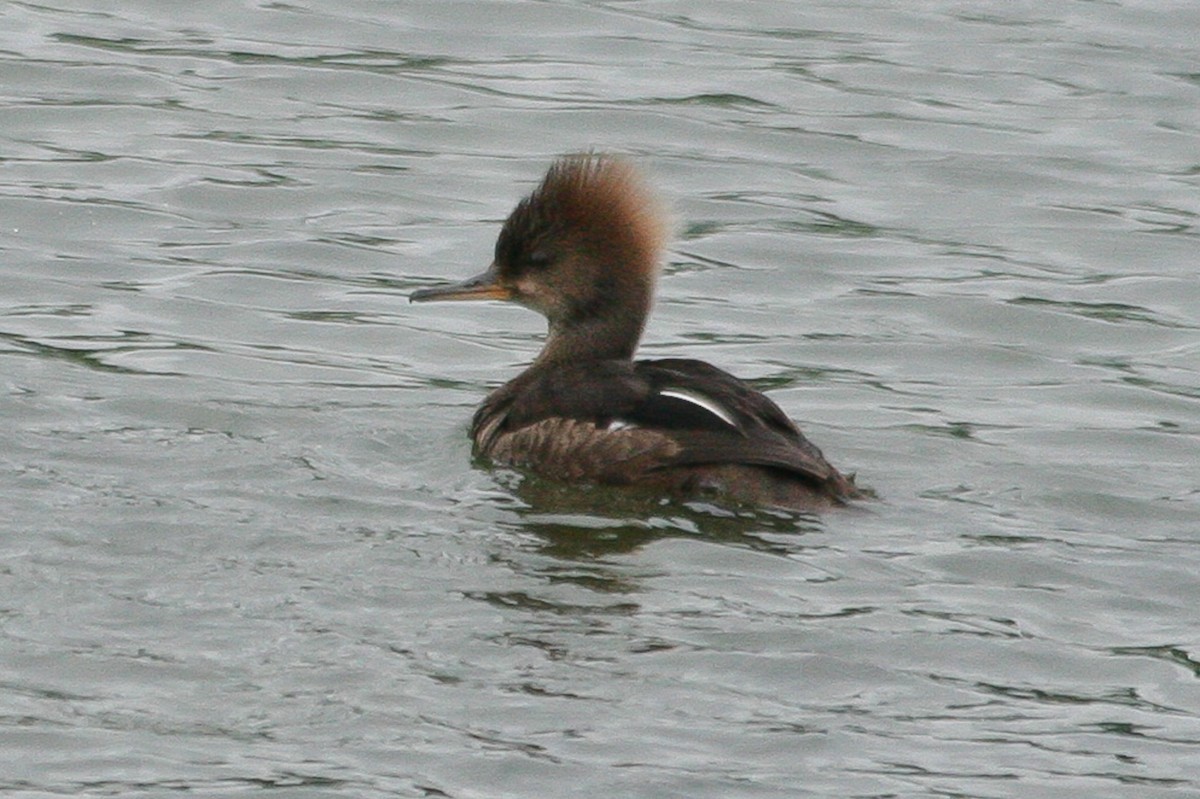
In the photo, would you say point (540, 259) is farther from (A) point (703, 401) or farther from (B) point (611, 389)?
(A) point (703, 401)

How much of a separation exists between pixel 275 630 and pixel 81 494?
144 cm

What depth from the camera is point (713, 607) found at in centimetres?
731

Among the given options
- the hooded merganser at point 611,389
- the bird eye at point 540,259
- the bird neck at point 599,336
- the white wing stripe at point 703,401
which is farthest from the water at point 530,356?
the bird eye at point 540,259

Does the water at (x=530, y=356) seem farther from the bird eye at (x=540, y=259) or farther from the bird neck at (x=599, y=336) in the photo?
the bird eye at (x=540, y=259)

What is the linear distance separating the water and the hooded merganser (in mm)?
147

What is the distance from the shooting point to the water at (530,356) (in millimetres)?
6301

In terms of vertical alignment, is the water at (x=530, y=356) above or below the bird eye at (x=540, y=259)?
below

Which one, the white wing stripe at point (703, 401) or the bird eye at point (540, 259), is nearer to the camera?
the white wing stripe at point (703, 401)

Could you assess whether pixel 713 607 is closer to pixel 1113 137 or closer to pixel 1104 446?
pixel 1104 446

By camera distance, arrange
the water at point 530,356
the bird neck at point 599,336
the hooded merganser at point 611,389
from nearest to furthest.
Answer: the water at point 530,356
the hooded merganser at point 611,389
the bird neck at point 599,336

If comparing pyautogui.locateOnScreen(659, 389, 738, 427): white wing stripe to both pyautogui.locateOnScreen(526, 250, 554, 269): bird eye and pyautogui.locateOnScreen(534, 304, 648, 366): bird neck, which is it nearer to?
pyautogui.locateOnScreen(534, 304, 648, 366): bird neck

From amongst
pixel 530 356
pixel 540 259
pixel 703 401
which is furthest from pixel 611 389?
pixel 530 356

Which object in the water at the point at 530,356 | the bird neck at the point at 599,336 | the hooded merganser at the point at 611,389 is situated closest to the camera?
the water at the point at 530,356

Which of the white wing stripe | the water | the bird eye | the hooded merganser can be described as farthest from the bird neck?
the white wing stripe
